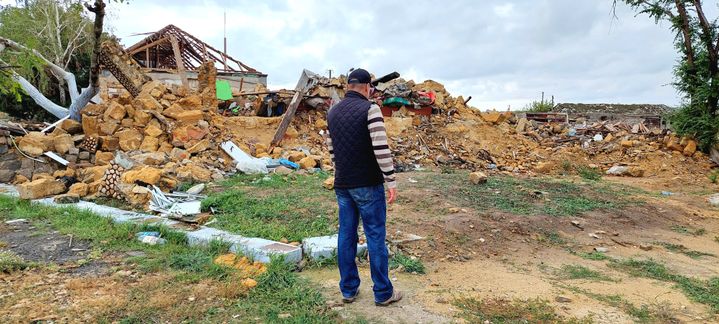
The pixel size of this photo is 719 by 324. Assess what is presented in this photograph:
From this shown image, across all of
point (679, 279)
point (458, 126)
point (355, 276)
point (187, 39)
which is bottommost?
point (679, 279)

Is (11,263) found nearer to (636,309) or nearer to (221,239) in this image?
(221,239)

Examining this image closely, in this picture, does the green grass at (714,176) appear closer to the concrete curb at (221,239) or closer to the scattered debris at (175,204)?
the concrete curb at (221,239)

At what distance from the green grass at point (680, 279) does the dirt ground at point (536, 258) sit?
0.10 m

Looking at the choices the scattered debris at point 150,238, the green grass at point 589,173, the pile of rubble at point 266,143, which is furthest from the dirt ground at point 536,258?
the pile of rubble at point 266,143

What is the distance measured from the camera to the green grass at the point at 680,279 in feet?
11.7

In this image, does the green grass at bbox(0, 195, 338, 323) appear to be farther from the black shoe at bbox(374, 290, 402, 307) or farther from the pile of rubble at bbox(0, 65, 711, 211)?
the pile of rubble at bbox(0, 65, 711, 211)

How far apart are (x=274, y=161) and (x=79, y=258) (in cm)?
624

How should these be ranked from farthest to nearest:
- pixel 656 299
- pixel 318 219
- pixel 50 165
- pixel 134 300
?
1. pixel 50 165
2. pixel 318 219
3. pixel 656 299
4. pixel 134 300

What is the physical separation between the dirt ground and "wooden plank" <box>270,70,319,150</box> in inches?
207

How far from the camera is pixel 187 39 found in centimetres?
2114

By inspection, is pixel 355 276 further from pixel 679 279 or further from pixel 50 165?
pixel 50 165

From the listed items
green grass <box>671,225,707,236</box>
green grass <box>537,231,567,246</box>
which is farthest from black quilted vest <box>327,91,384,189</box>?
green grass <box>671,225,707,236</box>

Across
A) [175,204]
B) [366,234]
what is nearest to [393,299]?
[366,234]

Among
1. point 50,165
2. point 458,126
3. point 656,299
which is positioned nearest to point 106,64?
point 50,165
